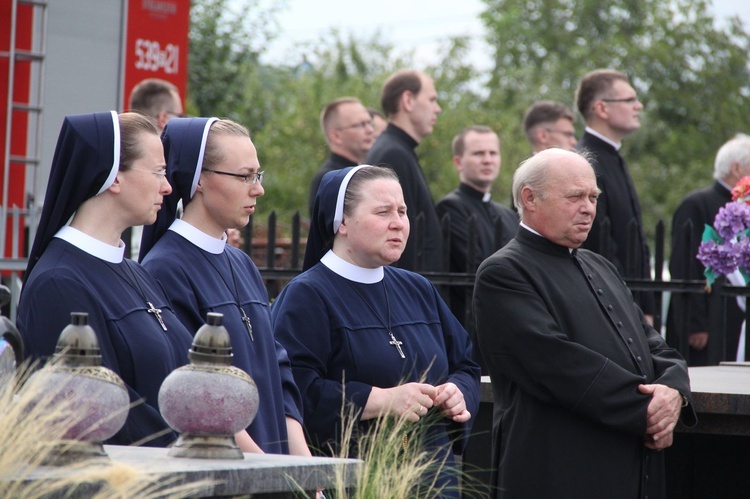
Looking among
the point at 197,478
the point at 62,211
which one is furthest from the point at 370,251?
the point at 197,478

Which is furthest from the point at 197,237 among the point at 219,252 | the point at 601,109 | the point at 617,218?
the point at 601,109

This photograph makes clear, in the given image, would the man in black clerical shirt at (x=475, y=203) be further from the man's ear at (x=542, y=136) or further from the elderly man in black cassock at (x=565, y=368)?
the elderly man in black cassock at (x=565, y=368)

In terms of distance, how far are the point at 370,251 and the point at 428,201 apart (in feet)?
10.2

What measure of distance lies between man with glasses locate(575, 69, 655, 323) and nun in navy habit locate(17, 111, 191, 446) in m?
4.35

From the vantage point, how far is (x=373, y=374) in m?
4.69

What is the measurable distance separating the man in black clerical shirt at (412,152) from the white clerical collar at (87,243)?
378 centimetres

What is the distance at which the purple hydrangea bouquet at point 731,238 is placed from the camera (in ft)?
20.2

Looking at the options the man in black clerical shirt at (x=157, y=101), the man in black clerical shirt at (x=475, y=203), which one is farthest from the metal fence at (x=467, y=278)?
the man in black clerical shirt at (x=157, y=101)

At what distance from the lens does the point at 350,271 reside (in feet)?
16.1

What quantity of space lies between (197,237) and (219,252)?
4.3 inches

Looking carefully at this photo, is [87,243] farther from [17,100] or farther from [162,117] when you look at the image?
[17,100]

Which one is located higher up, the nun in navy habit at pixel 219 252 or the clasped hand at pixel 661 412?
the nun in navy habit at pixel 219 252

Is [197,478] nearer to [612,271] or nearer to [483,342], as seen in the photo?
[483,342]

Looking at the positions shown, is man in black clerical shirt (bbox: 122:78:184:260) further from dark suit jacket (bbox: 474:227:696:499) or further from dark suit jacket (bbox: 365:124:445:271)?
dark suit jacket (bbox: 474:227:696:499)
